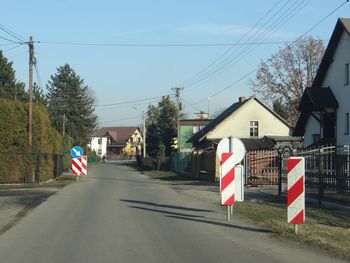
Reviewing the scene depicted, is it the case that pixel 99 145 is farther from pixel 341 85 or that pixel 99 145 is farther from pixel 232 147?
pixel 232 147

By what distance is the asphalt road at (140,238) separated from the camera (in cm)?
887

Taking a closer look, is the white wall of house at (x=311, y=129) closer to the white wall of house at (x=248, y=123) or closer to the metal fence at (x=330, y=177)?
the metal fence at (x=330, y=177)

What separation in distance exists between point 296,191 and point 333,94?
21135 mm

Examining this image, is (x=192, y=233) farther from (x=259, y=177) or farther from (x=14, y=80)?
(x=14, y=80)

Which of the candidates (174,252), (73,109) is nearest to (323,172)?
(174,252)

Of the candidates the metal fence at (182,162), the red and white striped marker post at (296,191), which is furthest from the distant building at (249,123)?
the red and white striped marker post at (296,191)

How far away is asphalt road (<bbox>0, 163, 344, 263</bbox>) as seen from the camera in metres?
8.87

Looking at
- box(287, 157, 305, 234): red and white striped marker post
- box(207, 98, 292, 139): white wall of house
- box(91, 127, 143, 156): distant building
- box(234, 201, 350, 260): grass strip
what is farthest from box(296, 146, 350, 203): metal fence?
box(91, 127, 143, 156): distant building

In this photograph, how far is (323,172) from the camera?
18.5 metres

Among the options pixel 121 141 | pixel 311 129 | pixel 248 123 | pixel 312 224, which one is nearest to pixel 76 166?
pixel 311 129

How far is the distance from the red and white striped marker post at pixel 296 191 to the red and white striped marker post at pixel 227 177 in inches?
88.2

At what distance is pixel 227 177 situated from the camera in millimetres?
13375

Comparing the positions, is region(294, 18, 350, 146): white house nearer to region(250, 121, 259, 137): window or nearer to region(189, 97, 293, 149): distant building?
region(189, 97, 293, 149): distant building

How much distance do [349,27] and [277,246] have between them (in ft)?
71.7
